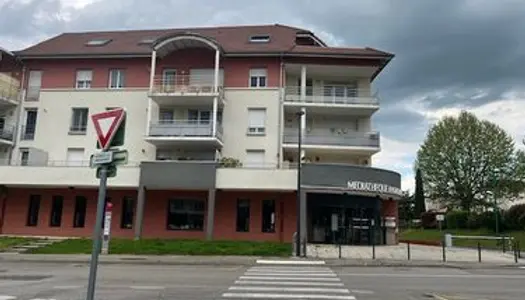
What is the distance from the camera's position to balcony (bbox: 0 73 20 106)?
Answer: 37.1 metres

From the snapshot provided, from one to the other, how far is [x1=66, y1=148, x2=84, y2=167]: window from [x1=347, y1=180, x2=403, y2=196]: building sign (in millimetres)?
18517

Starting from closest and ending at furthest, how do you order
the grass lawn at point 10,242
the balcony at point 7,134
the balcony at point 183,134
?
the grass lawn at point 10,242 → the balcony at point 183,134 → the balcony at point 7,134

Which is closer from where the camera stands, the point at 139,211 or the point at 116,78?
the point at 139,211

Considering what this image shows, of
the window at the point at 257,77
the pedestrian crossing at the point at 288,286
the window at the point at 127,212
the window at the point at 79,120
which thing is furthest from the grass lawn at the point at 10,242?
the window at the point at 257,77

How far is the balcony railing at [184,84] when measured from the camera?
115 feet

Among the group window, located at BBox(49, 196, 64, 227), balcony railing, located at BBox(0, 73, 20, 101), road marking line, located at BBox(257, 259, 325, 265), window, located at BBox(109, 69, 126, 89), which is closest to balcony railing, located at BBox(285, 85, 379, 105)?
window, located at BBox(109, 69, 126, 89)

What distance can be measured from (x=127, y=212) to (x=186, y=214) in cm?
392

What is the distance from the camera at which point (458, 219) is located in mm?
59406

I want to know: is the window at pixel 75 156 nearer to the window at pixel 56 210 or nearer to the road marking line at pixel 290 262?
the window at pixel 56 210

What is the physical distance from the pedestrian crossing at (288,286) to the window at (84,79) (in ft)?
84.0

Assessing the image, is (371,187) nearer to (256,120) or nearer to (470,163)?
(256,120)

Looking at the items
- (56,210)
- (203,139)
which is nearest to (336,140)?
(203,139)

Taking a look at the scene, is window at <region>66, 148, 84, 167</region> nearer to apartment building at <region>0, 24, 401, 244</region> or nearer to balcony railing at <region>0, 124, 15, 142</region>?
apartment building at <region>0, 24, 401, 244</region>

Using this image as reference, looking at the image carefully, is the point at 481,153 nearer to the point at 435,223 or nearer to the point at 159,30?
the point at 435,223
